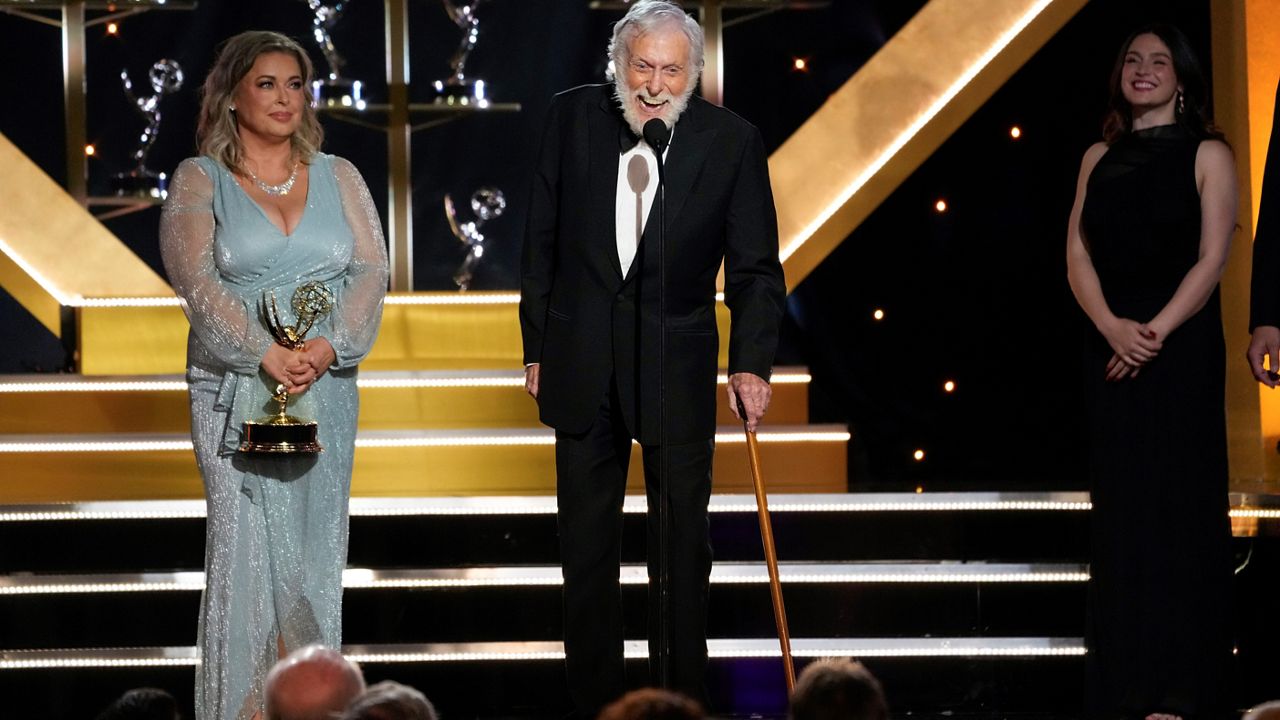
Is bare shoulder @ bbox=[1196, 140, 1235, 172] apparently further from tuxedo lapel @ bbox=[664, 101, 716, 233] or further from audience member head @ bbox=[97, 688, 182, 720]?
audience member head @ bbox=[97, 688, 182, 720]

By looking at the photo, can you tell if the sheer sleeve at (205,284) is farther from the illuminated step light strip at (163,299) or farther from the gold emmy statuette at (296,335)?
the illuminated step light strip at (163,299)

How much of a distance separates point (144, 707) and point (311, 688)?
0.22 meters

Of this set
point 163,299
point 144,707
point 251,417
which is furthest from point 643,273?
point 163,299

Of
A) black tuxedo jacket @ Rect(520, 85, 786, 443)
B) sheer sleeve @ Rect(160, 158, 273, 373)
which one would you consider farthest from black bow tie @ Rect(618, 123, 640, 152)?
sheer sleeve @ Rect(160, 158, 273, 373)

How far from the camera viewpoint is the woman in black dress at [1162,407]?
4.21 meters

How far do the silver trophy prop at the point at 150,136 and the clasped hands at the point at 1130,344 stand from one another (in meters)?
4.20

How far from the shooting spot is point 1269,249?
389cm

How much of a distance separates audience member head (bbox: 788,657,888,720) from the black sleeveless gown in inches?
92.5

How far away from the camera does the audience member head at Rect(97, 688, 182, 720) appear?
2180 millimetres

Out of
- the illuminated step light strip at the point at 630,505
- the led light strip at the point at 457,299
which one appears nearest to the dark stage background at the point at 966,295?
the illuminated step light strip at the point at 630,505

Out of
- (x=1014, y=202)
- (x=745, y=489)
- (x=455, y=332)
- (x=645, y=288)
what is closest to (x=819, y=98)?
(x=1014, y=202)

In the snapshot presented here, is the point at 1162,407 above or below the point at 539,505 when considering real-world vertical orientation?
above

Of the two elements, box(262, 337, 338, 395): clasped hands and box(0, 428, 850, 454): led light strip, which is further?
box(0, 428, 850, 454): led light strip

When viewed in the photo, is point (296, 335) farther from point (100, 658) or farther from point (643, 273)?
point (100, 658)
